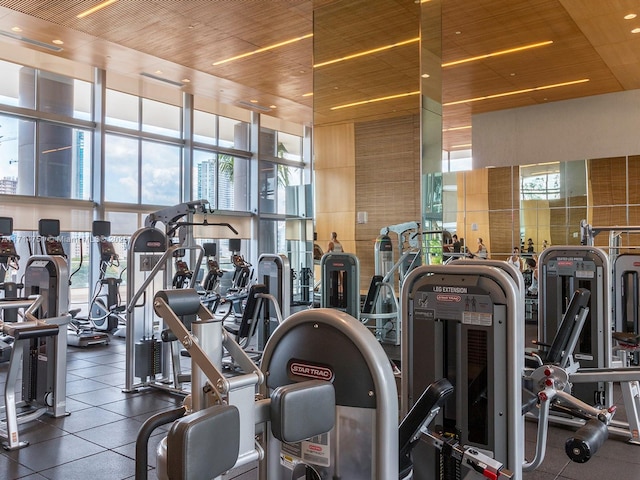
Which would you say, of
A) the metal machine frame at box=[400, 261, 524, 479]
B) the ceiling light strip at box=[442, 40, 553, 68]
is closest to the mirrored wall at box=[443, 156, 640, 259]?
the ceiling light strip at box=[442, 40, 553, 68]

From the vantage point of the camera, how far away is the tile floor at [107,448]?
331 cm

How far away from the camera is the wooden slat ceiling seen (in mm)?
6016

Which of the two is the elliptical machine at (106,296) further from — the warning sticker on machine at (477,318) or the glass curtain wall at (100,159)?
the warning sticker on machine at (477,318)

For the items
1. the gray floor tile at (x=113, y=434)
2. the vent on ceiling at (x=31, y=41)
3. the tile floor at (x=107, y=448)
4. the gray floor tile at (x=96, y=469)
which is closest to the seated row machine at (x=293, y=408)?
the tile floor at (x=107, y=448)

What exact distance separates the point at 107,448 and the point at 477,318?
279 cm

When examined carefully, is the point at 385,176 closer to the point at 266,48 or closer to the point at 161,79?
the point at 266,48

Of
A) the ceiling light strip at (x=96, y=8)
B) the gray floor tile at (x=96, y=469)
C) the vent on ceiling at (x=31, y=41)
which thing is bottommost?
the gray floor tile at (x=96, y=469)

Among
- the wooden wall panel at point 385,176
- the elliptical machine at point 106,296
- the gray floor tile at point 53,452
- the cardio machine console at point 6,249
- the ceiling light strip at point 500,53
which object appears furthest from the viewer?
the elliptical machine at point 106,296

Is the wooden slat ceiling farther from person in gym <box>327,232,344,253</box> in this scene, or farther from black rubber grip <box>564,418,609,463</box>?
black rubber grip <box>564,418,609,463</box>

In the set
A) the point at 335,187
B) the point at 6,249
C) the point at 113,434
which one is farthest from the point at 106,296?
the point at 113,434

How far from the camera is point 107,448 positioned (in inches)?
146

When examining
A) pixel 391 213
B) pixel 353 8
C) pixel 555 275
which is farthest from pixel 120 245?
pixel 555 275

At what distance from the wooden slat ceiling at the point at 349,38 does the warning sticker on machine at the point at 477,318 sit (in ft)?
13.7

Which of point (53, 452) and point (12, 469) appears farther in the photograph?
point (53, 452)
